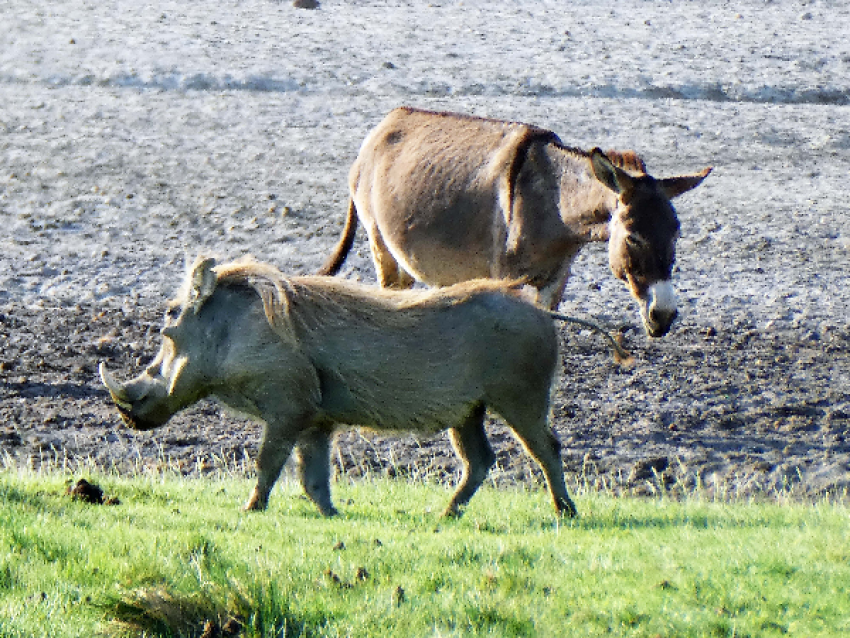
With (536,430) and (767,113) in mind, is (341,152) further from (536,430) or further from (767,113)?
(536,430)

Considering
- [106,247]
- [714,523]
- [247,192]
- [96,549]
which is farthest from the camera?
[247,192]

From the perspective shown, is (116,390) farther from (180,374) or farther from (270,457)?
(270,457)

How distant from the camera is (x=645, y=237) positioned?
8.13 m

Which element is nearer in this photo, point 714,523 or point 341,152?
point 714,523

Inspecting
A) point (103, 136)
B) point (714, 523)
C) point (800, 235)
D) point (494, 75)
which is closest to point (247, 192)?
point (103, 136)

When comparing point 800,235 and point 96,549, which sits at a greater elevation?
point 96,549

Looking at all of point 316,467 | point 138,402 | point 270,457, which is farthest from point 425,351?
point 138,402

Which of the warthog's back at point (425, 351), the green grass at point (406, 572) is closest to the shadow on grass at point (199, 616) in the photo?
the green grass at point (406, 572)

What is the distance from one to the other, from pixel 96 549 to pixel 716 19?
2001cm

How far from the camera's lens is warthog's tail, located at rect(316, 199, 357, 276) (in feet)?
37.4

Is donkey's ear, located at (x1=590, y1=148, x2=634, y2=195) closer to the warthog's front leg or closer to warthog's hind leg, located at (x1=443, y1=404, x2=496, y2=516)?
warthog's hind leg, located at (x1=443, y1=404, x2=496, y2=516)

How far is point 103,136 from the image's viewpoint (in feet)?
57.2

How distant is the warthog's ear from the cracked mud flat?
203 centimetres

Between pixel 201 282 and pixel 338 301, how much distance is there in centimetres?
79
